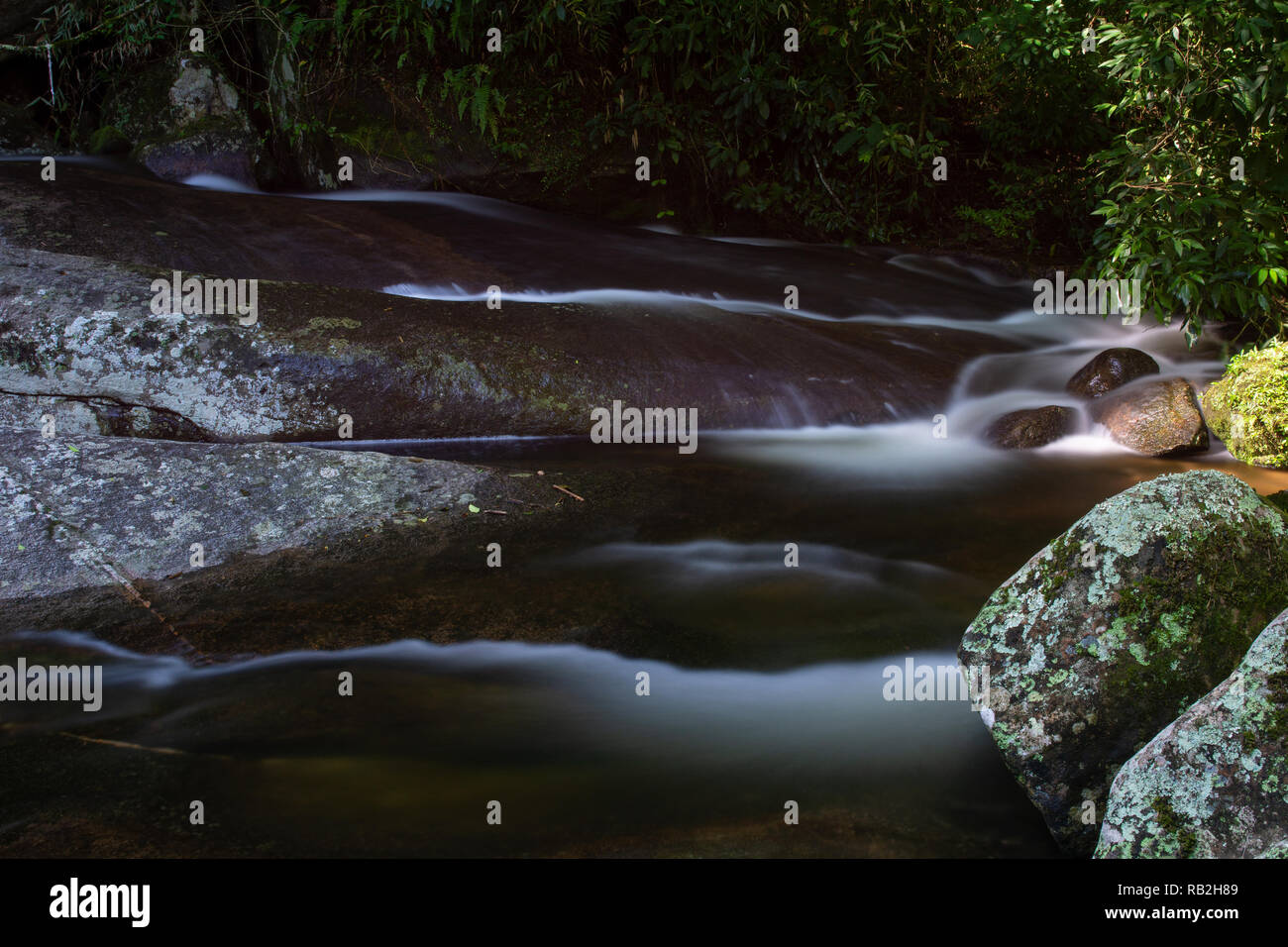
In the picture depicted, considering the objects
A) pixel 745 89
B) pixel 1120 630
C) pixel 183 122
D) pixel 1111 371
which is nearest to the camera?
pixel 1120 630

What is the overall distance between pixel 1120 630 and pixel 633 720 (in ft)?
5.26

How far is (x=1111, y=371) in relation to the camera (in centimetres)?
768

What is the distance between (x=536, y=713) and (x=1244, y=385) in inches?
236

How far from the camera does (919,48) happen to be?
12875 mm

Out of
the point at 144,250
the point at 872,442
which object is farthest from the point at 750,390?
the point at 144,250

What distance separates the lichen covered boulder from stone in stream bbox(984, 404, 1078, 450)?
0.99 meters

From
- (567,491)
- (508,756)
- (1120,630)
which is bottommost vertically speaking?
(508,756)

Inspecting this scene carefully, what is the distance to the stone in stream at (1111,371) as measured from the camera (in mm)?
7629

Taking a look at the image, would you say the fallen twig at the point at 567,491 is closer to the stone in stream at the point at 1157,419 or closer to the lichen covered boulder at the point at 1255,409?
the stone in stream at the point at 1157,419

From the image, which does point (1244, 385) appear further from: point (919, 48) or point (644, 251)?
point (919, 48)

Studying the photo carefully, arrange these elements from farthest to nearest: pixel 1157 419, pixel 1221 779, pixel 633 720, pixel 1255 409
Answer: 1. pixel 1157 419
2. pixel 1255 409
3. pixel 633 720
4. pixel 1221 779

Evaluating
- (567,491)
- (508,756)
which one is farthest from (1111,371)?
(508,756)

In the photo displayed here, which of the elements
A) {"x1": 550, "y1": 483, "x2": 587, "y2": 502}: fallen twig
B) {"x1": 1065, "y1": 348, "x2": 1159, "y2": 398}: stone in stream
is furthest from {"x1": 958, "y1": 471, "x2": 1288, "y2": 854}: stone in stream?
{"x1": 1065, "y1": 348, "x2": 1159, "y2": 398}: stone in stream

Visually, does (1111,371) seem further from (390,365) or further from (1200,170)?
(390,365)
